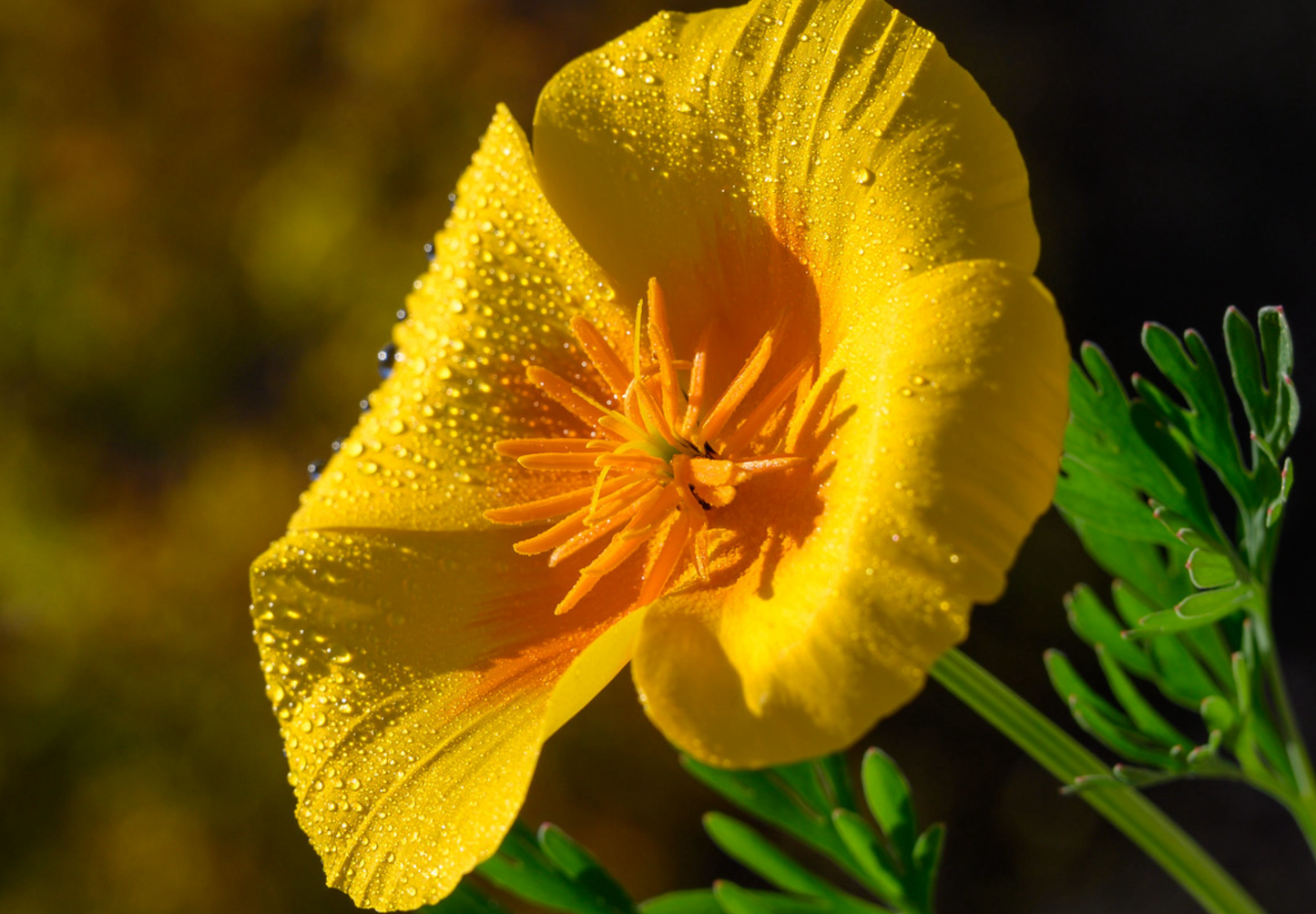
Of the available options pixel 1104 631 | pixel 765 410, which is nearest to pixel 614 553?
pixel 765 410

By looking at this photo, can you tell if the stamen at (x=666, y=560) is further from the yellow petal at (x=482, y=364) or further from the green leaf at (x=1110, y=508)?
the green leaf at (x=1110, y=508)

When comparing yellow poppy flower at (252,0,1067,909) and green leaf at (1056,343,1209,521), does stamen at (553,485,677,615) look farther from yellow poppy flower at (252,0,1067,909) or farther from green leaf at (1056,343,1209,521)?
green leaf at (1056,343,1209,521)

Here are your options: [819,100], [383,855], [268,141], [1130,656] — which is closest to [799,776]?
[1130,656]

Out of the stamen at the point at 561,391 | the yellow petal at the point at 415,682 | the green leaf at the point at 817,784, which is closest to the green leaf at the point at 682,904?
the green leaf at the point at 817,784

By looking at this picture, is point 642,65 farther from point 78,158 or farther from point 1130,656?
point 78,158

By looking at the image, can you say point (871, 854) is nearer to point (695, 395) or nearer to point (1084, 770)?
point (1084, 770)

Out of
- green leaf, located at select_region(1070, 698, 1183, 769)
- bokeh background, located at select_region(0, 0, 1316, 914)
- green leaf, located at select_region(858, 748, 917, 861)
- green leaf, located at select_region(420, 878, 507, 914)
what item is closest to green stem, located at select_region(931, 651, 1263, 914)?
green leaf, located at select_region(1070, 698, 1183, 769)
